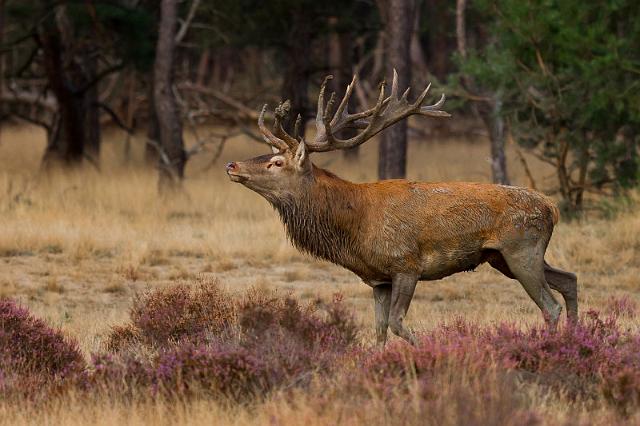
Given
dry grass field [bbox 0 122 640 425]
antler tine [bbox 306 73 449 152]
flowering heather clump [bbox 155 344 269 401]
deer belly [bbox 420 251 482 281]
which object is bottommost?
dry grass field [bbox 0 122 640 425]

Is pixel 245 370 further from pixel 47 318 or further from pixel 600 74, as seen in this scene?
pixel 600 74

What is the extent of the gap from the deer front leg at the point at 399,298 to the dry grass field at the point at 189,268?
1.79 feet

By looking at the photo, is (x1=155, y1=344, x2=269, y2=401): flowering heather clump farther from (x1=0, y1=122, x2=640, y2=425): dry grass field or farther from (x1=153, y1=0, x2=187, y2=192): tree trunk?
(x1=153, y1=0, x2=187, y2=192): tree trunk

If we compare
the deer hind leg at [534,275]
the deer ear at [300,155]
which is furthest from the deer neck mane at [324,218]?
the deer hind leg at [534,275]

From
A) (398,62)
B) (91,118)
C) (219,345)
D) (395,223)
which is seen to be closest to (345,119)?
(395,223)

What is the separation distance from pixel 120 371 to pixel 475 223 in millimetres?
2945

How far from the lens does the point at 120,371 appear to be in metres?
7.07

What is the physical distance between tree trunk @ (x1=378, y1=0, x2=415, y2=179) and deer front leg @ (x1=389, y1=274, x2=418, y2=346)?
10.3 metres

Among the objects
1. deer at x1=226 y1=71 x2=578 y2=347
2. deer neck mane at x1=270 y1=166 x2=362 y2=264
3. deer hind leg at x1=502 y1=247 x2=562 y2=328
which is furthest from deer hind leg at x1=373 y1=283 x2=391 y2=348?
deer hind leg at x1=502 y1=247 x2=562 y2=328

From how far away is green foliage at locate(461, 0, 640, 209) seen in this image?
51.9ft

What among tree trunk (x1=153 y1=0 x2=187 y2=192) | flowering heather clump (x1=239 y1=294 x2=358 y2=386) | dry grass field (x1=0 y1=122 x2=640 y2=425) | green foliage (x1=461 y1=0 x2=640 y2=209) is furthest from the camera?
tree trunk (x1=153 y1=0 x2=187 y2=192)

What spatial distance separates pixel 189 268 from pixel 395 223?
5.28 m

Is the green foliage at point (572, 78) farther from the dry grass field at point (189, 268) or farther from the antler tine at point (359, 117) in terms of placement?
the antler tine at point (359, 117)

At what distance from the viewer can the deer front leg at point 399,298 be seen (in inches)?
333
